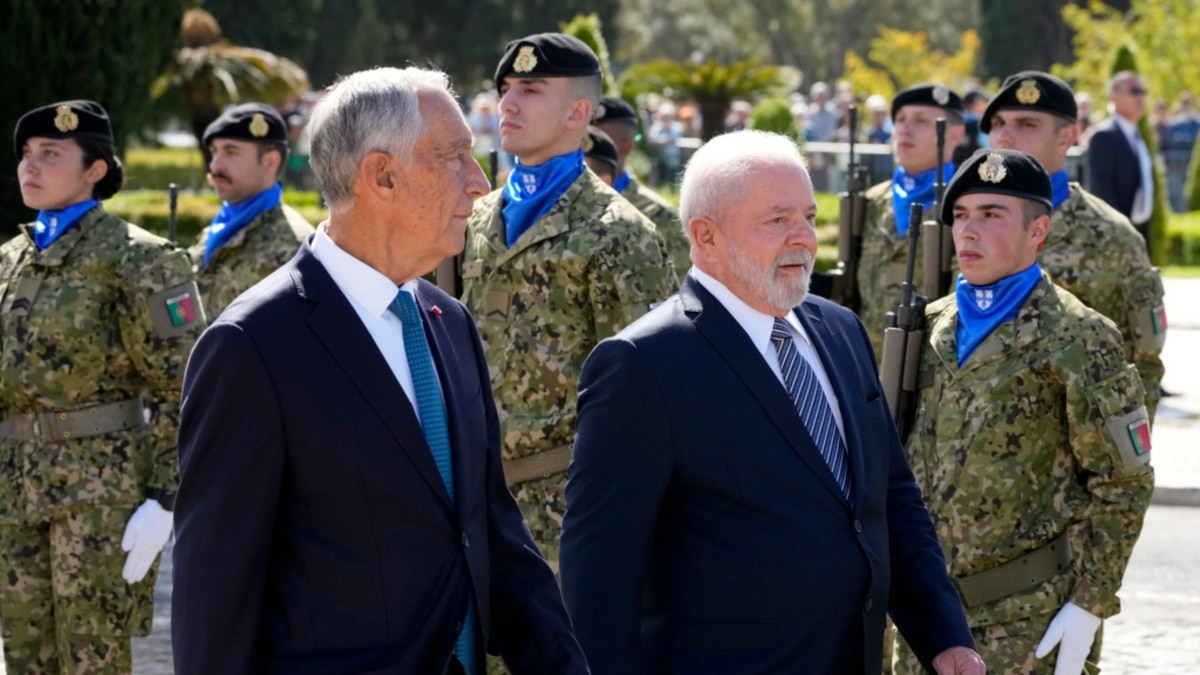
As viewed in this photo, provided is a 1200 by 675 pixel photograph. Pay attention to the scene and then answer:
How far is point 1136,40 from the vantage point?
38719mm

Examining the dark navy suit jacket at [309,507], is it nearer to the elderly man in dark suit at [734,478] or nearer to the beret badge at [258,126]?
the elderly man in dark suit at [734,478]

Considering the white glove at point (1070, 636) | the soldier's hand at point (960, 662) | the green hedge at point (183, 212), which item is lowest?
the green hedge at point (183, 212)

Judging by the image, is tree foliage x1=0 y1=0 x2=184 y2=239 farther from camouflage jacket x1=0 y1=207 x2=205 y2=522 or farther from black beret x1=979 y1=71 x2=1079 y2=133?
black beret x1=979 y1=71 x2=1079 y2=133

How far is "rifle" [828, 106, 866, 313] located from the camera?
29.2 feet

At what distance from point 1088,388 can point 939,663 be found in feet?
4.17

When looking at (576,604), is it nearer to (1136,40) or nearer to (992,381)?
(992,381)

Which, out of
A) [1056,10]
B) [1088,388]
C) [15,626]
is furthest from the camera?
[1056,10]

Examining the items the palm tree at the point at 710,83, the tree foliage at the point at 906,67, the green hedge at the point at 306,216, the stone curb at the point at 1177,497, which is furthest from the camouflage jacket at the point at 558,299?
the tree foliage at the point at 906,67

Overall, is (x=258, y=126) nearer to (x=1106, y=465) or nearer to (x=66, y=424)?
(x=66, y=424)

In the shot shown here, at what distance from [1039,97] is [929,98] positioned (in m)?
1.95

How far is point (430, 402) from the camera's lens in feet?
11.0

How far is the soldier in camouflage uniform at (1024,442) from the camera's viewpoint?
4.96m

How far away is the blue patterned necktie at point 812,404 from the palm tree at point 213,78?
26.4 m

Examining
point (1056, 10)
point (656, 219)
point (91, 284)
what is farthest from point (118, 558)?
point (1056, 10)
